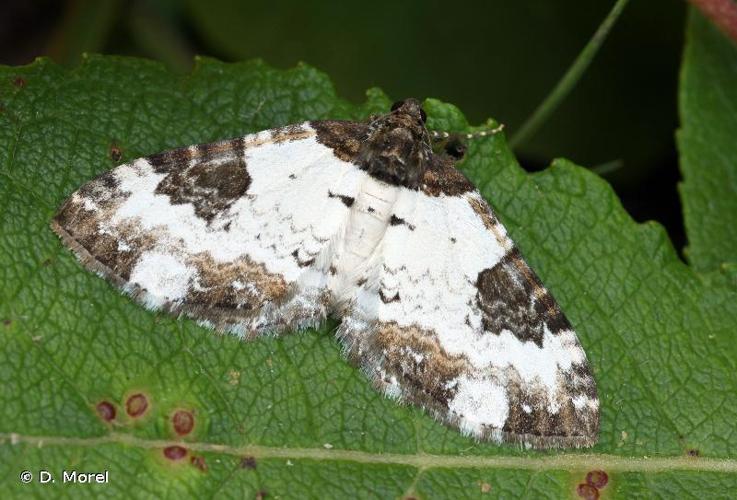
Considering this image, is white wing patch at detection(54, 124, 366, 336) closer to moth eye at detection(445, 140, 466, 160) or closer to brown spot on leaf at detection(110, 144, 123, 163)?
brown spot on leaf at detection(110, 144, 123, 163)

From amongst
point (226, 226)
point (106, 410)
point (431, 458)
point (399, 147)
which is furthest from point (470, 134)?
point (106, 410)

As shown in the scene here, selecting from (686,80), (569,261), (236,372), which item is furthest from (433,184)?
(686,80)

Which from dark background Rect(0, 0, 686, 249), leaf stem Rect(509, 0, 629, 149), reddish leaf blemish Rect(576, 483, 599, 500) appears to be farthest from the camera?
dark background Rect(0, 0, 686, 249)

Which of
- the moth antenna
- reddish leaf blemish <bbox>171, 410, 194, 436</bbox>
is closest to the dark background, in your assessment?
the moth antenna

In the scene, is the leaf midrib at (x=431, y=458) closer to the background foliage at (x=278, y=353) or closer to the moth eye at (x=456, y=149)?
the background foliage at (x=278, y=353)

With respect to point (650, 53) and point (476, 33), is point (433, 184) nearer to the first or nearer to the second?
point (476, 33)

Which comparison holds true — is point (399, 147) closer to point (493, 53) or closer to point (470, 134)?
point (470, 134)

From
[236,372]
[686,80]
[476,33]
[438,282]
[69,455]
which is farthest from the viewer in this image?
[476,33]
